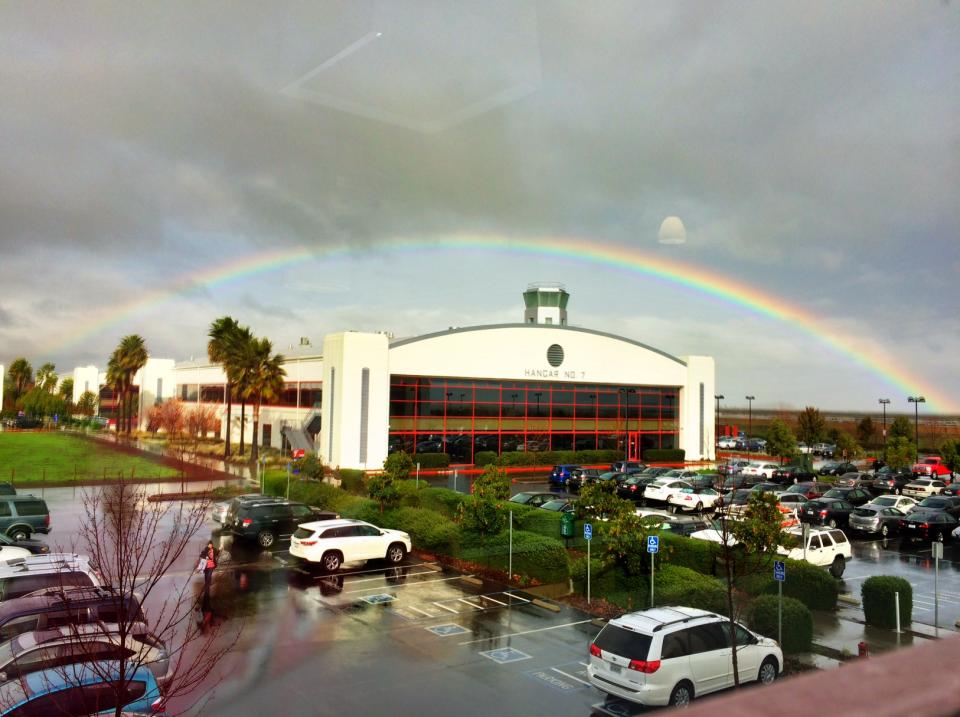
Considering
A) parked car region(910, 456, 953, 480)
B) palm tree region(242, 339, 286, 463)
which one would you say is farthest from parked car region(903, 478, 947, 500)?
palm tree region(242, 339, 286, 463)

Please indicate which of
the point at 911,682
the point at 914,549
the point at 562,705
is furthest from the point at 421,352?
the point at 911,682

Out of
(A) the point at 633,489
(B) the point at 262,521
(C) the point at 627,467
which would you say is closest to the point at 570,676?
(B) the point at 262,521

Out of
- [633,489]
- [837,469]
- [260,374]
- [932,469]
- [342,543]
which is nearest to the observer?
[342,543]

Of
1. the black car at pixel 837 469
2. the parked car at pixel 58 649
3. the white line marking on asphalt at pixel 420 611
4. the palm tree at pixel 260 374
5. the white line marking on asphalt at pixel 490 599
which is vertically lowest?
the white line marking on asphalt at pixel 490 599

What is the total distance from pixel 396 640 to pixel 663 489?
23806mm

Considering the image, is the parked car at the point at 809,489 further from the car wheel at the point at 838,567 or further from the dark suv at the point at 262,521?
the dark suv at the point at 262,521

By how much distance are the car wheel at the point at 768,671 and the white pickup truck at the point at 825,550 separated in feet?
30.3

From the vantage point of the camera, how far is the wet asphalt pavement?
11.9 metres

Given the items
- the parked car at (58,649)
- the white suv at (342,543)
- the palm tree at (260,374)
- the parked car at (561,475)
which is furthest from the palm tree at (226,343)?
the parked car at (58,649)

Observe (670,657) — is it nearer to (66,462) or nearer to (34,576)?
(34,576)

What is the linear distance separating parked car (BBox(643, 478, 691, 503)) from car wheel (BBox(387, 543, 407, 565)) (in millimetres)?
17007

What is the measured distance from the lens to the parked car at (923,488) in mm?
42406

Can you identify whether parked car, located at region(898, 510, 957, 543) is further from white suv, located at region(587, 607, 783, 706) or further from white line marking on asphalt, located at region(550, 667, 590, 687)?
white line marking on asphalt, located at region(550, 667, 590, 687)

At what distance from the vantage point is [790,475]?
4794cm
